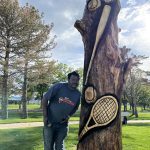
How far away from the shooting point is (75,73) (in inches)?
206

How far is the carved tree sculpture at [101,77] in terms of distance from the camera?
4566 millimetres

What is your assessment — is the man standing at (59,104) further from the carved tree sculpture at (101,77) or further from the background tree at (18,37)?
the background tree at (18,37)

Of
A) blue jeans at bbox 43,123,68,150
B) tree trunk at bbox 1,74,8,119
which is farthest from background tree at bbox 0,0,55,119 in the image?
blue jeans at bbox 43,123,68,150

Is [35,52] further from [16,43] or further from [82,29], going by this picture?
[82,29]

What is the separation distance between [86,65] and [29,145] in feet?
17.8

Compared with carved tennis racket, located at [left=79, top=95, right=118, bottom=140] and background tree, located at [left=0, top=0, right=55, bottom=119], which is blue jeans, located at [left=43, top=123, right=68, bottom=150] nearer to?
carved tennis racket, located at [left=79, top=95, right=118, bottom=140]

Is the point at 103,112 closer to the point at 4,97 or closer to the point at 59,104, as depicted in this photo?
the point at 59,104

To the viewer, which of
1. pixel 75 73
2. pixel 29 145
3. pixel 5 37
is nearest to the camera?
pixel 75 73

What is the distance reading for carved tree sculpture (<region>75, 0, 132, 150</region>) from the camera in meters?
4.57

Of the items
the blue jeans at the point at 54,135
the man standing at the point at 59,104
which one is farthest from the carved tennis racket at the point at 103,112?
the blue jeans at the point at 54,135

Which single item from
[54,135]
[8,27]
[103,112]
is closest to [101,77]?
[103,112]

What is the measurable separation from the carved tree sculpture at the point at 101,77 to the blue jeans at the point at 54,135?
0.70 metres

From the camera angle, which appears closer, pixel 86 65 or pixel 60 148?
pixel 86 65

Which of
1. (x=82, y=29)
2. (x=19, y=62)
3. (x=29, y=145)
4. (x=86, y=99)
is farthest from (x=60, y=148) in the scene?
(x=19, y=62)
